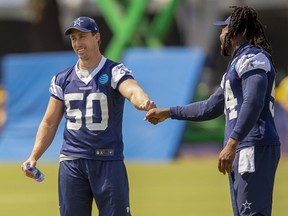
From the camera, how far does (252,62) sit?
7.34 metres

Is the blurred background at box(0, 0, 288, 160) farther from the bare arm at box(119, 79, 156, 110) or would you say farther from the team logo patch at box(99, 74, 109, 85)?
the bare arm at box(119, 79, 156, 110)

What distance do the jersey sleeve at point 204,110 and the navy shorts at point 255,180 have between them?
0.61 metres

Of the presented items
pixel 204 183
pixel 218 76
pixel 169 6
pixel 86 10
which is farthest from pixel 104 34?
pixel 204 183

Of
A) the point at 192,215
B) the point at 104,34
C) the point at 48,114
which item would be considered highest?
the point at 104,34

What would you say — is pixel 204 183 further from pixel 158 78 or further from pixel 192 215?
pixel 158 78

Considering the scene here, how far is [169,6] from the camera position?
2414cm

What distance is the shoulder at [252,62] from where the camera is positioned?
24.1 ft

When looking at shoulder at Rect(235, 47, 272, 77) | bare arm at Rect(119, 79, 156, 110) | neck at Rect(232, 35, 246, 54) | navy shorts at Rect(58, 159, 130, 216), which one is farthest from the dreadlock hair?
navy shorts at Rect(58, 159, 130, 216)

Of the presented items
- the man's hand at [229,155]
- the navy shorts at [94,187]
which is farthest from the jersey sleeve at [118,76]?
the man's hand at [229,155]

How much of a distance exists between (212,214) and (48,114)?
14.3 ft

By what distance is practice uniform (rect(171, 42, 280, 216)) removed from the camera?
732 cm

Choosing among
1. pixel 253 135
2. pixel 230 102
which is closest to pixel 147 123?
pixel 230 102

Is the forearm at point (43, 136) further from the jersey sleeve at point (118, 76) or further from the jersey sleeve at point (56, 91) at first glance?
the jersey sleeve at point (118, 76)

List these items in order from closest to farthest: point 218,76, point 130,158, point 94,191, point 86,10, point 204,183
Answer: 1. point 94,191
2. point 204,183
3. point 130,158
4. point 218,76
5. point 86,10
